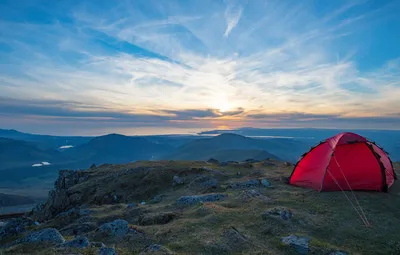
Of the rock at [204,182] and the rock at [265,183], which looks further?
the rock at [204,182]

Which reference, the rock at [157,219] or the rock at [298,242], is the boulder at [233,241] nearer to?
the rock at [298,242]

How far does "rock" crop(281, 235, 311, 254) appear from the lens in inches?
458

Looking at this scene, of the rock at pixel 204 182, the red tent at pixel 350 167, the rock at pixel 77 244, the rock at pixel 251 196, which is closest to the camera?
the rock at pixel 77 244

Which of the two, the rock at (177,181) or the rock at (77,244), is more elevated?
the rock at (77,244)

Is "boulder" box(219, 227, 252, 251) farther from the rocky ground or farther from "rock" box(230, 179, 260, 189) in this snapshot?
"rock" box(230, 179, 260, 189)

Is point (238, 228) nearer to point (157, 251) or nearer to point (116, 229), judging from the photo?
point (157, 251)

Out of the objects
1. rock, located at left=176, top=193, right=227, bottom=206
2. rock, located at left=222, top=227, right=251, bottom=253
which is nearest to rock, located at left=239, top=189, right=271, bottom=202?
rock, located at left=176, top=193, right=227, bottom=206

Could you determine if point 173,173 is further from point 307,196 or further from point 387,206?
point 387,206

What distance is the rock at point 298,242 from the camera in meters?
11.6

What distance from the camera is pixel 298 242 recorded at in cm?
1222

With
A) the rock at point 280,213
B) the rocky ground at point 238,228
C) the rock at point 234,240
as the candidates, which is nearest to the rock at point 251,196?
the rocky ground at point 238,228

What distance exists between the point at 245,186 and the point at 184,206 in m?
8.68

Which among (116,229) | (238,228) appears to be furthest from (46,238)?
(238,228)

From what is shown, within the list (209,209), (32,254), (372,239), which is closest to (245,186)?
(209,209)
